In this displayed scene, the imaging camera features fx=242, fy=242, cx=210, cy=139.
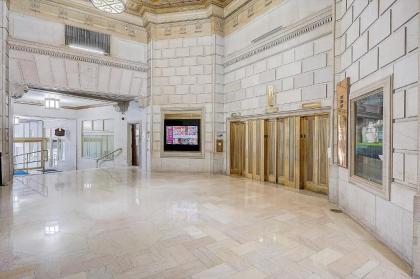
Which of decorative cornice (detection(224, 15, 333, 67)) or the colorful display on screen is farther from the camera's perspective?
the colorful display on screen

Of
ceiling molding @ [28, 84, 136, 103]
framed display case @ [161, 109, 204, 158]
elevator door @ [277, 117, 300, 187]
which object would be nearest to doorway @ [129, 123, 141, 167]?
ceiling molding @ [28, 84, 136, 103]

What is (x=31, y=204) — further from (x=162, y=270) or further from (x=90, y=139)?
(x=90, y=139)

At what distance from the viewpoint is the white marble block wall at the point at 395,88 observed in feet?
7.98

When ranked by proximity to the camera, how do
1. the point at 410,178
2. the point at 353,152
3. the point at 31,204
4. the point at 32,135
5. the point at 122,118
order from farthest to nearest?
the point at 32,135 → the point at 122,118 → the point at 31,204 → the point at 353,152 → the point at 410,178

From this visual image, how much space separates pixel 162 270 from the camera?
2.22 m

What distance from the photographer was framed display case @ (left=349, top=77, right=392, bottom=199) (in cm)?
284

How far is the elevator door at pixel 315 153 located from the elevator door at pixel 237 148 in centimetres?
220

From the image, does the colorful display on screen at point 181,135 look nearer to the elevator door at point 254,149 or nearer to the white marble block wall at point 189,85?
the white marble block wall at point 189,85

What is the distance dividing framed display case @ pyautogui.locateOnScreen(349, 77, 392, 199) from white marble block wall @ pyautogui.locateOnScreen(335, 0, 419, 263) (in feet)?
0.30

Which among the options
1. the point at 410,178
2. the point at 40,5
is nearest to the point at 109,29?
the point at 40,5

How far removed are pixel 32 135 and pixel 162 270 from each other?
17.7 meters

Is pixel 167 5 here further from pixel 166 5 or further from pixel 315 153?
pixel 315 153

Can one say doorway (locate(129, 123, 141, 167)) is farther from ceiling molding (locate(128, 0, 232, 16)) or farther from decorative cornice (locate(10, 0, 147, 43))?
ceiling molding (locate(128, 0, 232, 16))

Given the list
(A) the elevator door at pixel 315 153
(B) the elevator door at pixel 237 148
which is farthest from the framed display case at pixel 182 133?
(A) the elevator door at pixel 315 153
